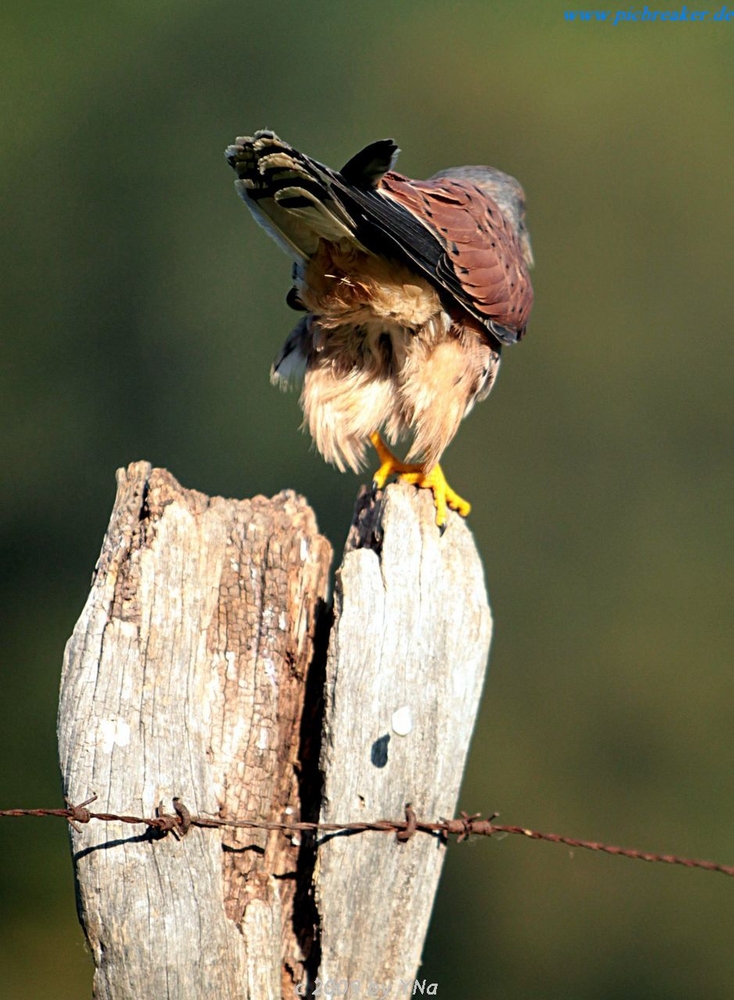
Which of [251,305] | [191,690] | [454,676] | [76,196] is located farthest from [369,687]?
[76,196]

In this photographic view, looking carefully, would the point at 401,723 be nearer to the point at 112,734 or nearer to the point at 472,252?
the point at 112,734

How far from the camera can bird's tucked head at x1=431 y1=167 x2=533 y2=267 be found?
3.81 m

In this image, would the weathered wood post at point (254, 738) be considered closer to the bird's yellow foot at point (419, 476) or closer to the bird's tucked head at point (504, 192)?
the bird's yellow foot at point (419, 476)

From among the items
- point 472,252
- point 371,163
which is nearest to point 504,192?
point 472,252

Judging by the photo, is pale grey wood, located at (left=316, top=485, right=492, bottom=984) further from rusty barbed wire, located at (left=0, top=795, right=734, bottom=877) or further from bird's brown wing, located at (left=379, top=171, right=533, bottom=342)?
bird's brown wing, located at (left=379, top=171, right=533, bottom=342)

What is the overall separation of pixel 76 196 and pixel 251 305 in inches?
69.7

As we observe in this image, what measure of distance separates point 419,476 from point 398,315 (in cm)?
42

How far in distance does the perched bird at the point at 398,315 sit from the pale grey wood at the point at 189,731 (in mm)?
627

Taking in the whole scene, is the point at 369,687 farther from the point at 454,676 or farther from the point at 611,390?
the point at 611,390

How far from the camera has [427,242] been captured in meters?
2.78

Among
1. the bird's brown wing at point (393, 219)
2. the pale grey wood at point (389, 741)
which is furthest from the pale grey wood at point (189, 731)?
the bird's brown wing at point (393, 219)

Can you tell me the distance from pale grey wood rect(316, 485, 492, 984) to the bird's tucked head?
189 centimetres

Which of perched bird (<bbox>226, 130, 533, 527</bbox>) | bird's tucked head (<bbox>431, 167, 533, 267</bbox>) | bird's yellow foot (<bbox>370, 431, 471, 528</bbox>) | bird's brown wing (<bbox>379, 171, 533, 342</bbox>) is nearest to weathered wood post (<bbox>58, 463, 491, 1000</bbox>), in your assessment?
bird's yellow foot (<bbox>370, 431, 471, 528</bbox>)

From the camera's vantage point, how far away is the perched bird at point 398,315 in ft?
9.01
